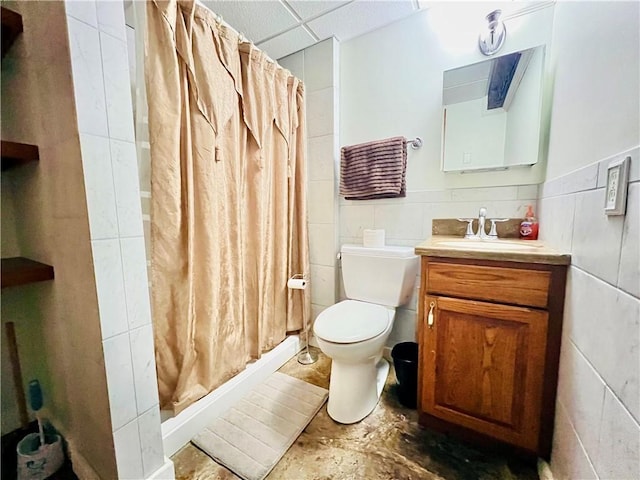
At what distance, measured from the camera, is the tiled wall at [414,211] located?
137cm

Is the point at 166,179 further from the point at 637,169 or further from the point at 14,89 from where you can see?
the point at 637,169

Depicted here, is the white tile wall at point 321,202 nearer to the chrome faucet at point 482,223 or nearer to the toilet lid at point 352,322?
the toilet lid at point 352,322

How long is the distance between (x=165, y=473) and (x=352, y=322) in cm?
88

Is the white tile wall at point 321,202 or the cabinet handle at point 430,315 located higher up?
the white tile wall at point 321,202

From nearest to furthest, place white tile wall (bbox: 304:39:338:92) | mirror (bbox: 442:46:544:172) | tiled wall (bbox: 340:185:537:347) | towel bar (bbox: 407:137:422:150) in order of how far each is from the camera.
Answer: mirror (bbox: 442:46:544:172) → tiled wall (bbox: 340:185:537:347) → towel bar (bbox: 407:137:422:150) → white tile wall (bbox: 304:39:338:92)

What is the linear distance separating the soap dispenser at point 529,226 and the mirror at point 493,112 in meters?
0.25

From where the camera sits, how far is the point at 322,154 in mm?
1754

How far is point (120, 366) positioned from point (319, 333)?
0.71 metres

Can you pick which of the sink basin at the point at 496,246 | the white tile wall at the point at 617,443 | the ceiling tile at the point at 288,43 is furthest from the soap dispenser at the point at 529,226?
the ceiling tile at the point at 288,43

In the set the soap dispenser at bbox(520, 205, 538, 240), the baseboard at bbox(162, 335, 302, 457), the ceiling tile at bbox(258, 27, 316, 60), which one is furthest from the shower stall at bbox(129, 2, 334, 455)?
the soap dispenser at bbox(520, 205, 538, 240)

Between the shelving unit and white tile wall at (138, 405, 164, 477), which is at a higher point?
the shelving unit

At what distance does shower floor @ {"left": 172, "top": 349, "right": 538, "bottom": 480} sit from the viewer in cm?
98

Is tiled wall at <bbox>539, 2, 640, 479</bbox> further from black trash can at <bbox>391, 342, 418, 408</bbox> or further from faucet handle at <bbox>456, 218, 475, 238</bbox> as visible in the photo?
black trash can at <bbox>391, 342, 418, 408</bbox>

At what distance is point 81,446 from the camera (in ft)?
3.07
